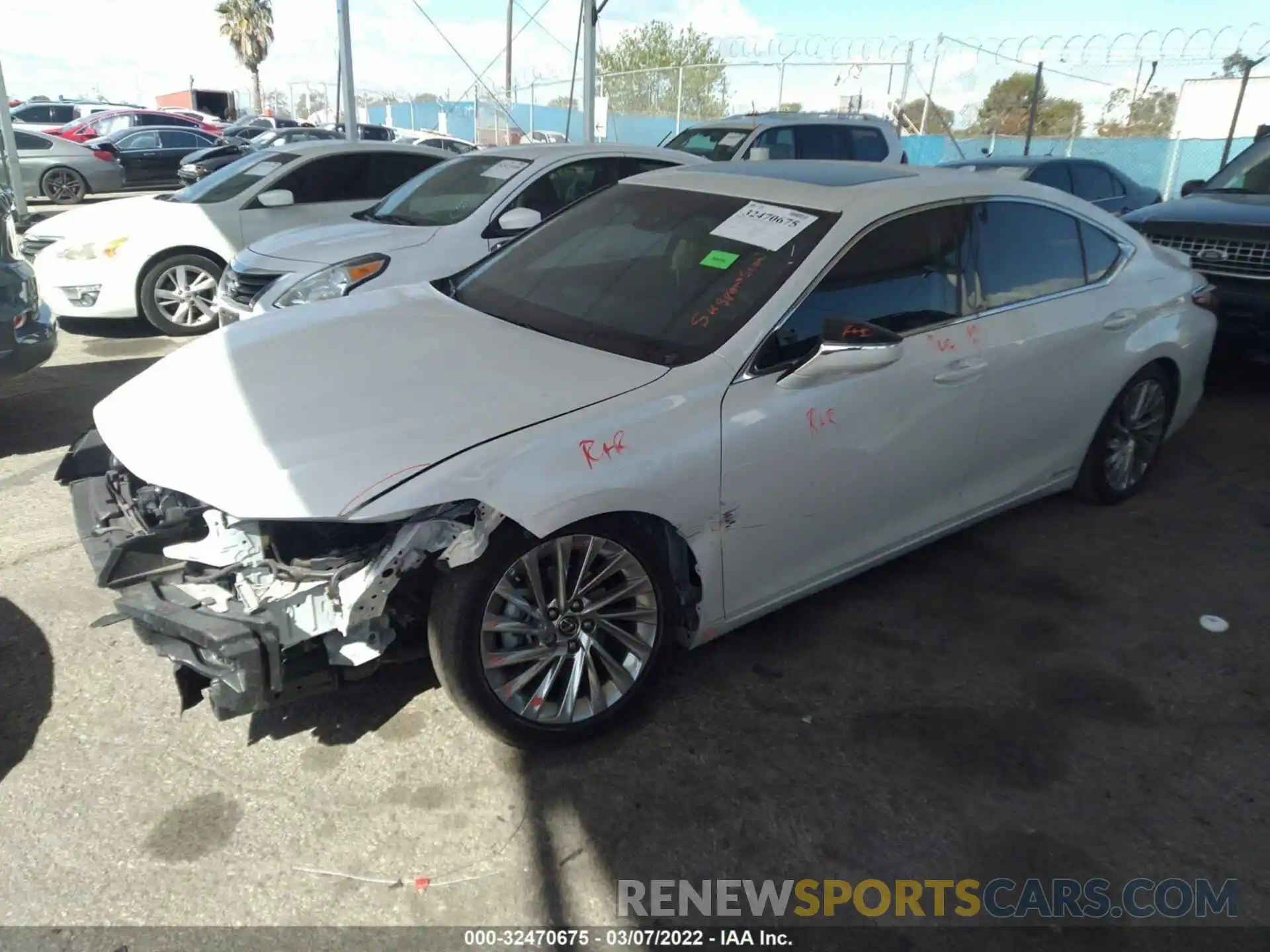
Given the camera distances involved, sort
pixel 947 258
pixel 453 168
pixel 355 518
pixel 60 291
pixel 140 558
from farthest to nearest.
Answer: pixel 60 291 < pixel 453 168 < pixel 947 258 < pixel 140 558 < pixel 355 518

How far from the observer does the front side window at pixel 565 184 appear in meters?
6.54

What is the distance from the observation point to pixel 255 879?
238 cm

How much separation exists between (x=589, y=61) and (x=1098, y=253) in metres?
9.81

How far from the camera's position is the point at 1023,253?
12.5 ft

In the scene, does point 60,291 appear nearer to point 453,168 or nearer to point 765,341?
point 453,168

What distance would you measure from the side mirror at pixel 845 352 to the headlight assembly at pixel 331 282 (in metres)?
3.69

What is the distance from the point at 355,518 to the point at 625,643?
0.96 meters

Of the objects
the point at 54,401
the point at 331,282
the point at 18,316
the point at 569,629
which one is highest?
the point at 331,282

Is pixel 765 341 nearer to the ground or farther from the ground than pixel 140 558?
farther from the ground

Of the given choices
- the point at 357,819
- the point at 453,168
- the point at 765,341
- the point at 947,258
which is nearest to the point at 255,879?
the point at 357,819

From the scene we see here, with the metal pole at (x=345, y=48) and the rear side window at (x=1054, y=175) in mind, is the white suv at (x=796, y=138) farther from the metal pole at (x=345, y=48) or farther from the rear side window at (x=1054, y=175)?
the metal pole at (x=345, y=48)

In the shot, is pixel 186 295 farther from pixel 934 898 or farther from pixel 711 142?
pixel 934 898

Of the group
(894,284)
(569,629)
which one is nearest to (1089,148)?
(894,284)

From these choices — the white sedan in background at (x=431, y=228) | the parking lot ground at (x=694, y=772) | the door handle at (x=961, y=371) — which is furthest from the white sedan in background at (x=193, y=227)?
the door handle at (x=961, y=371)
